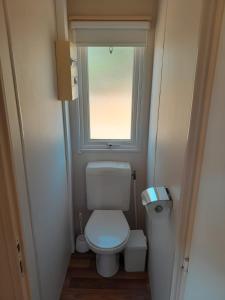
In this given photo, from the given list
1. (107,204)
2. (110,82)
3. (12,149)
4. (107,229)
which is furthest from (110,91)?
(12,149)

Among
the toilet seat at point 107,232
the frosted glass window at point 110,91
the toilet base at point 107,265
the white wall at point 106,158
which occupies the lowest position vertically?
the toilet base at point 107,265

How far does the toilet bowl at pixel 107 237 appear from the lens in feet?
6.15

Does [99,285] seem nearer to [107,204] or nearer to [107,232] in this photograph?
[107,232]

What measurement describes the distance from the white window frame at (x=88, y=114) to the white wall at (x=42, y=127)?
397mm

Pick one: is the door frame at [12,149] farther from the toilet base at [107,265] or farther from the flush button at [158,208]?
the toilet base at [107,265]

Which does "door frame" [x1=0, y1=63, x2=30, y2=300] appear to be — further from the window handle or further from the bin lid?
the window handle

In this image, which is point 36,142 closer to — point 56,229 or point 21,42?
point 21,42

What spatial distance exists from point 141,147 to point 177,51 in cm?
121

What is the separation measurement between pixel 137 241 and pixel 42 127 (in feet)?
4.63

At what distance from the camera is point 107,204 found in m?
2.29

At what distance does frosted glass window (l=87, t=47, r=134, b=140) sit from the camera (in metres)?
2.06

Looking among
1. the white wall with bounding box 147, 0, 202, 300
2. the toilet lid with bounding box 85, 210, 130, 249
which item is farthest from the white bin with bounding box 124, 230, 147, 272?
the white wall with bounding box 147, 0, 202, 300

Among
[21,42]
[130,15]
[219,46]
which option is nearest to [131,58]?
[130,15]

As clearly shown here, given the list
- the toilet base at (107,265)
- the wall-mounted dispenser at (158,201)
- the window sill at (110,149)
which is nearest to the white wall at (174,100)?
the wall-mounted dispenser at (158,201)
